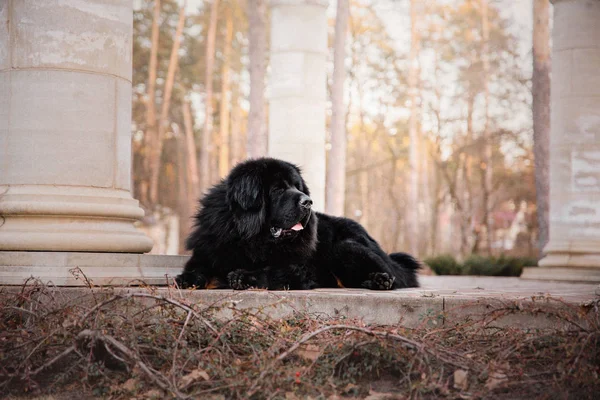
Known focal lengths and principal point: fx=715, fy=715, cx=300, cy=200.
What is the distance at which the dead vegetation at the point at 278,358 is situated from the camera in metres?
3.35

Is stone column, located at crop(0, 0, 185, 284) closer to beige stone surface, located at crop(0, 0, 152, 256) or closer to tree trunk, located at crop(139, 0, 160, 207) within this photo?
beige stone surface, located at crop(0, 0, 152, 256)

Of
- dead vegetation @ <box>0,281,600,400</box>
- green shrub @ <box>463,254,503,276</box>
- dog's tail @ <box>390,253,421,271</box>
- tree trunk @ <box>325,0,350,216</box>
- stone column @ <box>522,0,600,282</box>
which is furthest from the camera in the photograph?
tree trunk @ <box>325,0,350,216</box>

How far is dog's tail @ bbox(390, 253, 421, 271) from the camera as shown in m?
6.73

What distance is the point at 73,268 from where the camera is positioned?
17.0 feet

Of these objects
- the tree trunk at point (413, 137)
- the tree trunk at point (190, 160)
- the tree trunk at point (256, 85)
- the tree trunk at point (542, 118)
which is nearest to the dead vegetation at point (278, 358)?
the tree trunk at point (256, 85)

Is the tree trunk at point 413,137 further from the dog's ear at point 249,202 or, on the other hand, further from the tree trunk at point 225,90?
the dog's ear at point 249,202

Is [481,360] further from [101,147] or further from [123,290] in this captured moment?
[101,147]

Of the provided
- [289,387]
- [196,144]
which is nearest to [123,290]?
[289,387]

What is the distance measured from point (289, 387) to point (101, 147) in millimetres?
2929

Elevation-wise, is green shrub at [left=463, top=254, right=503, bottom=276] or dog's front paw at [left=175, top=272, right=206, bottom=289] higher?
dog's front paw at [left=175, top=272, right=206, bottom=289]

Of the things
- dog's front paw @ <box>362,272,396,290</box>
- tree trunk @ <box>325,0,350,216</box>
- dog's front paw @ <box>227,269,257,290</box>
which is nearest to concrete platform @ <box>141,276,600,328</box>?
dog's front paw @ <box>227,269,257,290</box>

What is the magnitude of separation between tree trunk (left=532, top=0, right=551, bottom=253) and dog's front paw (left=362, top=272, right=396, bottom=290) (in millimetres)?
11583

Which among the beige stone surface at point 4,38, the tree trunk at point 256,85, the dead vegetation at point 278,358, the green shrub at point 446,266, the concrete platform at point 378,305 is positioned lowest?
the green shrub at point 446,266

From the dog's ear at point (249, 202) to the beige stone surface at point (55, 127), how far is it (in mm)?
1007
